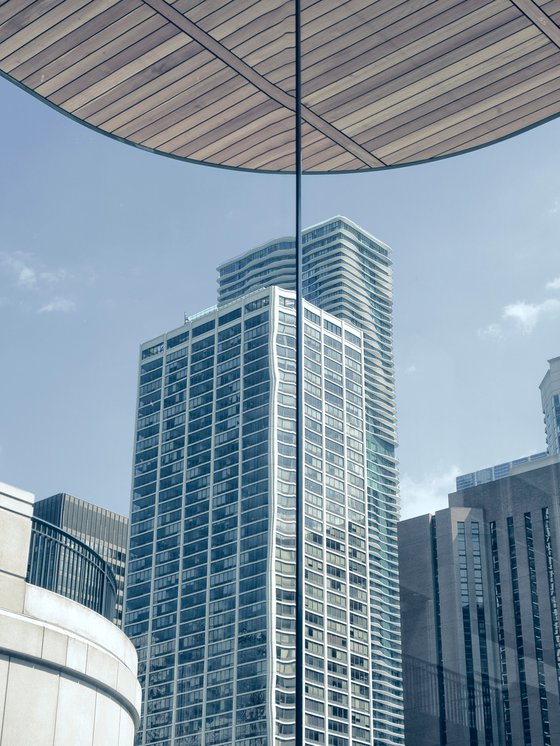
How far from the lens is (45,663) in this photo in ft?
25.6

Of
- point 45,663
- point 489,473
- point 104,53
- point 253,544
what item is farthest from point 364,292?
point 45,663

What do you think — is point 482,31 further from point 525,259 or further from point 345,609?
point 345,609

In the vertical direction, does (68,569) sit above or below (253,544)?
below

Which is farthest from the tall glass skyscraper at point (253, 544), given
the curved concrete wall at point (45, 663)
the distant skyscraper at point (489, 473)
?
the curved concrete wall at point (45, 663)

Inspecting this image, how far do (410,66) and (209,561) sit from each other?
112985 millimetres

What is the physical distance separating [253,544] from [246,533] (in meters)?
1.90

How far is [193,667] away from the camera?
115 m

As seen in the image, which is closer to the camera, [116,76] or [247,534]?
[116,76]

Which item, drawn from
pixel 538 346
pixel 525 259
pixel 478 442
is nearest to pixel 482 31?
pixel 478 442

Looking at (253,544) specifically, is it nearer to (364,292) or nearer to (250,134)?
(364,292)

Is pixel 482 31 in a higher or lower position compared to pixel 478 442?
lower

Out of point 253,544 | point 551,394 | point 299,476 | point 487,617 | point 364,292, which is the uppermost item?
point 364,292

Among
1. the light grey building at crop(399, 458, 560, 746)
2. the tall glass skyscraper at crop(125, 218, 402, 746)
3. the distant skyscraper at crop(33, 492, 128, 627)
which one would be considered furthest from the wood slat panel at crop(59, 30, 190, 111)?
the tall glass skyscraper at crop(125, 218, 402, 746)

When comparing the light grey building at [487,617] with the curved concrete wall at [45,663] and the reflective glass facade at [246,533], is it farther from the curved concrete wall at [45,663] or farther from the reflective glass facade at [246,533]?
the reflective glass facade at [246,533]
